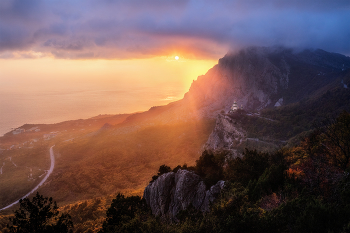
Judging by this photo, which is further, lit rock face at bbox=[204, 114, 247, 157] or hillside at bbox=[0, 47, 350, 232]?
lit rock face at bbox=[204, 114, 247, 157]

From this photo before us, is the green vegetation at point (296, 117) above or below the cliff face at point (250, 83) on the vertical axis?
below

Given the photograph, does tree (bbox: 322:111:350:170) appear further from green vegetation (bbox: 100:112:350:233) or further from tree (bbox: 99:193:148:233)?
tree (bbox: 99:193:148:233)

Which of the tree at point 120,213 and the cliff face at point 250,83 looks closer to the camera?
the tree at point 120,213

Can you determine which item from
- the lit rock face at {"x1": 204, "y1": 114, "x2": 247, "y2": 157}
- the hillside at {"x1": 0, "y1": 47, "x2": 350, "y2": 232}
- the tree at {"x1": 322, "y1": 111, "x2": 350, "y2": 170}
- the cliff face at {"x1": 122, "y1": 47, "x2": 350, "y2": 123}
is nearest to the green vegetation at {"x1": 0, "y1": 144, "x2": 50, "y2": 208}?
the hillside at {"x1": 0, "y1": 47, "x2": 350, "y2": 232}

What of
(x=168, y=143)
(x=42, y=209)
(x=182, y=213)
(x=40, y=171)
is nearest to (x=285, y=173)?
(x=182, y=213)

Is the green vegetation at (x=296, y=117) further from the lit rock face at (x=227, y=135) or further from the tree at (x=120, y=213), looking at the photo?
the tree at (x=120, y=213)

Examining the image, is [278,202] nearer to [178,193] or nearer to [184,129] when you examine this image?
[178,193]

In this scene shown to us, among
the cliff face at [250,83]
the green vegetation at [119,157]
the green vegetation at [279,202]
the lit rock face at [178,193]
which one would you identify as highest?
the cliff face at [250,83]

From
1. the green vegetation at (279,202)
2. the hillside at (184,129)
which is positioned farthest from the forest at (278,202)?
the hillside at (184,129)
